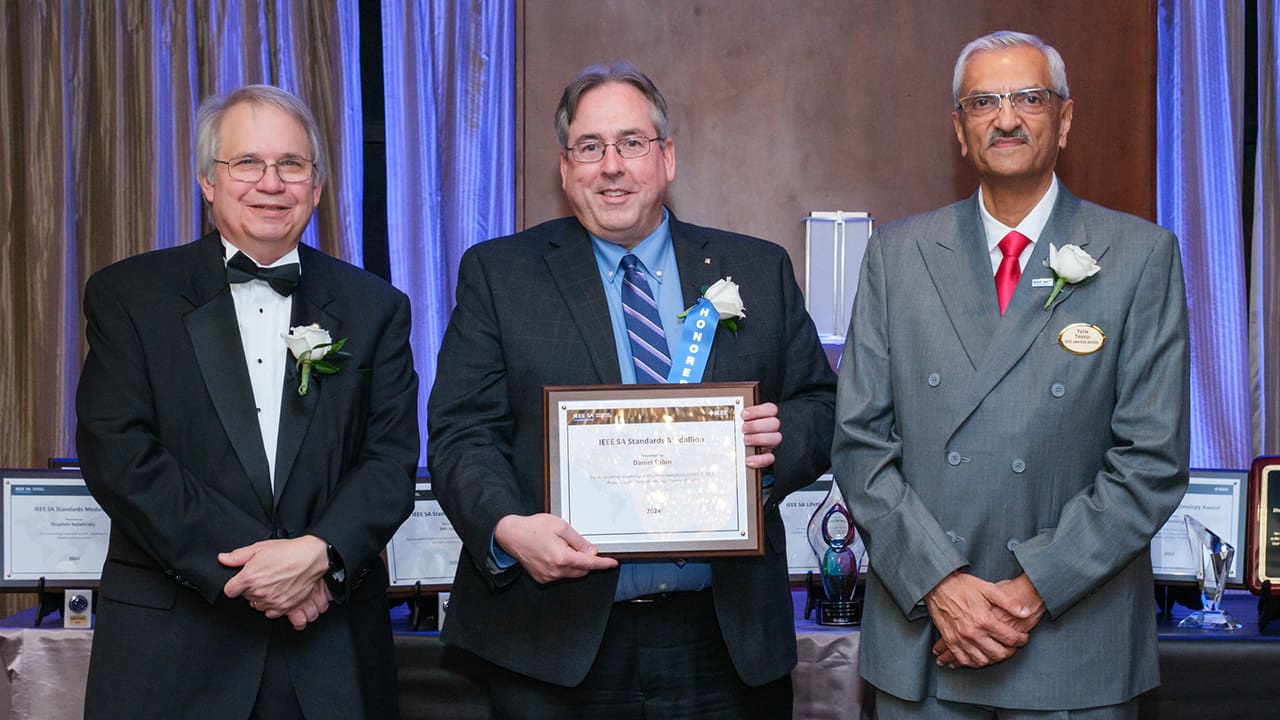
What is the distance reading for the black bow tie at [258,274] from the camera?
7.41ft

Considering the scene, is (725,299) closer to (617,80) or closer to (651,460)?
(651,460)

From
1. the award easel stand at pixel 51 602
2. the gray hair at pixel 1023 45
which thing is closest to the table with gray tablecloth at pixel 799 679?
the award easel stand at pixel 51 602

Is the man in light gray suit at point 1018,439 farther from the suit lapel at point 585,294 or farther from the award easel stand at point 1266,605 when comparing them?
the award easel stand at point 1266,605

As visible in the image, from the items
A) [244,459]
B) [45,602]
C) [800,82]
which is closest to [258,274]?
[244,459]

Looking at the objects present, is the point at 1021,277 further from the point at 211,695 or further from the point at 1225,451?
the point at 1225,451

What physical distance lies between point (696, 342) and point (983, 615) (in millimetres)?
701

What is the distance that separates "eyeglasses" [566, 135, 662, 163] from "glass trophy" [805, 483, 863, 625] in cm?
118

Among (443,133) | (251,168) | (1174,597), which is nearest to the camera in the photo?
(251,168)

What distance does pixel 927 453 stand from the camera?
2113mm

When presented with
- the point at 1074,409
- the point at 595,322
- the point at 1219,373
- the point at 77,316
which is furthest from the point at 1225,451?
the point at 77,316

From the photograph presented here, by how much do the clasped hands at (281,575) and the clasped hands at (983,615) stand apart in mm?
1125

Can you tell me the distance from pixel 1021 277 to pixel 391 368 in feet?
4.11

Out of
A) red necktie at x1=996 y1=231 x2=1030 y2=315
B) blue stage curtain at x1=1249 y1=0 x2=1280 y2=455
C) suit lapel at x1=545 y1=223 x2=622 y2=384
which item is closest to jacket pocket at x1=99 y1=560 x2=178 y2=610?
suit lapel at x1=545 y1=223 x2=622 y2=384

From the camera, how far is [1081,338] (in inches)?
81.2
